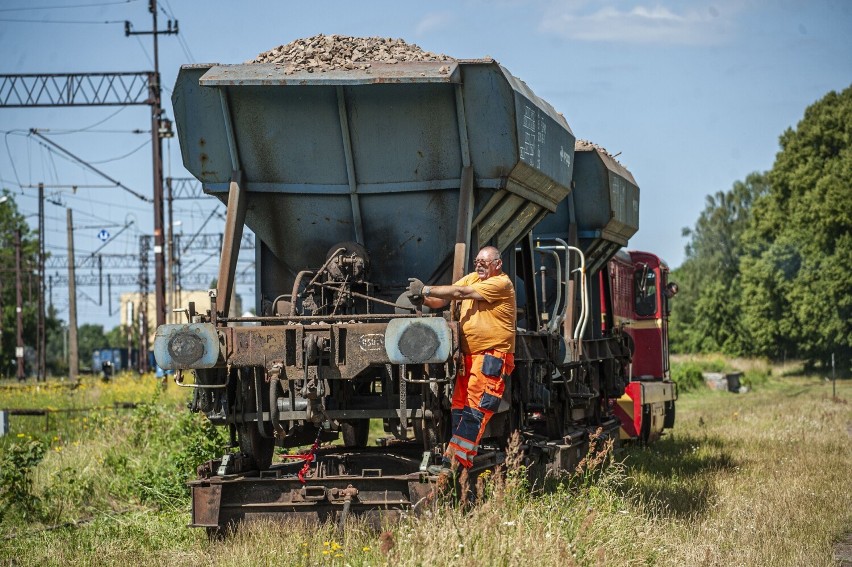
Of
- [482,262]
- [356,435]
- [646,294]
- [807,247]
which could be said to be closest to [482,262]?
[482,262]

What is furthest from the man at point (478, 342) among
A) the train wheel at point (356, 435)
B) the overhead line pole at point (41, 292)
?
the overhead line pole at point (41, 292)

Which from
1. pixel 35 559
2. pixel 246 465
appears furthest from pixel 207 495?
pixel 35 559

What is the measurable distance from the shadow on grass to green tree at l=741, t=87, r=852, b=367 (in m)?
32.2

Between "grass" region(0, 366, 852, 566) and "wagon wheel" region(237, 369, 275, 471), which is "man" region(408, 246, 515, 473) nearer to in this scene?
"grass" region(0, 366, 852, 566)

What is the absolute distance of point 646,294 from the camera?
61.8 feet

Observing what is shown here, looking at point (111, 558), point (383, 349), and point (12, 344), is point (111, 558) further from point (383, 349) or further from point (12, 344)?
point (12, 344)

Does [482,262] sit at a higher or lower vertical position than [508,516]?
higher

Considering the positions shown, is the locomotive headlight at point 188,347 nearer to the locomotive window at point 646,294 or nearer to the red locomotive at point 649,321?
the red locomotive at point 649,321

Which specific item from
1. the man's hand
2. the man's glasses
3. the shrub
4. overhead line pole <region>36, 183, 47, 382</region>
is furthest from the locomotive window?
overhead line pole <region>36, 183, 47, 382</region>

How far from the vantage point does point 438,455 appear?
8.70 m

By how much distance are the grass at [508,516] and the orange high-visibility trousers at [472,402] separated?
368 mm

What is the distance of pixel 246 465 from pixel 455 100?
336 centimetres

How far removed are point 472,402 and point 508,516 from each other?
1.02m

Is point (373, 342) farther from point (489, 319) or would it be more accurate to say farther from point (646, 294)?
point (646, 294)
